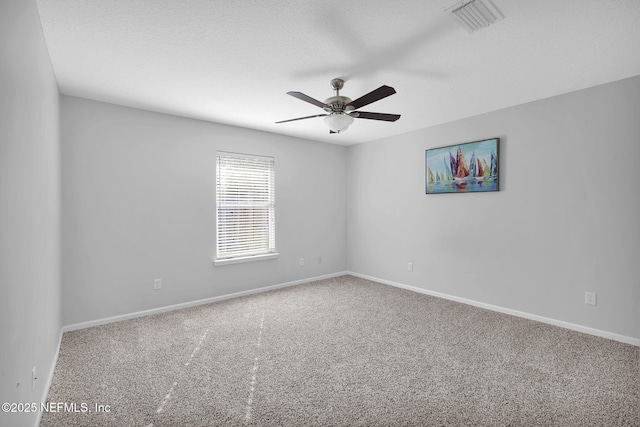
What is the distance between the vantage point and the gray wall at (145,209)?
3.20m

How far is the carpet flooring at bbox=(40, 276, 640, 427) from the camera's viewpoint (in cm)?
185

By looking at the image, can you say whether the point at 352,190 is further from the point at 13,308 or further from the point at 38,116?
the point at 13,308

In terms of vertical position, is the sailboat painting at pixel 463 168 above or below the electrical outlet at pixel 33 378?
above

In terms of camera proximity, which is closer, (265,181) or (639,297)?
(639,297)

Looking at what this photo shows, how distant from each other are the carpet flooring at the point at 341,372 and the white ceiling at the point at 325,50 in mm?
2418

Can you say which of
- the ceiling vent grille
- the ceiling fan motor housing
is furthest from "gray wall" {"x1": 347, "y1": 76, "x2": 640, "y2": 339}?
the ceiling fan motor housing

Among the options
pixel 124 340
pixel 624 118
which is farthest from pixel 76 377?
pixel 624 118

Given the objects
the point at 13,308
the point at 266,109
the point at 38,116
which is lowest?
the point at 13,308

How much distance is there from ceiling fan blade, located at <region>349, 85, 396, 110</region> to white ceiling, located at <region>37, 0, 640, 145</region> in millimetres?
304

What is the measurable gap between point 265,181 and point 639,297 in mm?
4366

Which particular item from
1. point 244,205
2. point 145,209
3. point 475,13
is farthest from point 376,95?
point 145,209

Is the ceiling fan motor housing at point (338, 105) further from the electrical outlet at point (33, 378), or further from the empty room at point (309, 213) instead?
the electrical outlet at point (33, 378)

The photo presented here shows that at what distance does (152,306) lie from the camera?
12.0 ft

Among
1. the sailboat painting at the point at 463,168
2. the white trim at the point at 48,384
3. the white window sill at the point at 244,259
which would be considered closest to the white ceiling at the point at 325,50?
the sailboat painting at the point at 463,168
